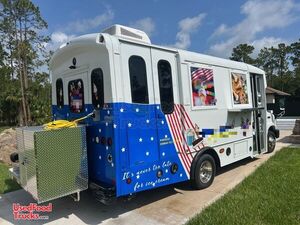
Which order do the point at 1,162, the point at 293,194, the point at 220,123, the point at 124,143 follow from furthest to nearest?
the point at 1,162 < the point at 220,123 < the point at 293,194 < the point at 124,143

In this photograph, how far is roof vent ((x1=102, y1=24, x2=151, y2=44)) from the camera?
486 centimetres

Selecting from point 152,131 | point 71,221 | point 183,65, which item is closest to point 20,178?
point 71,221

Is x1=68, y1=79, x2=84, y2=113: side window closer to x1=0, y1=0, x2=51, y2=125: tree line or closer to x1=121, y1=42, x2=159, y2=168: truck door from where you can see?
x1=121, y1=42, x2=159, y2=168: truck door

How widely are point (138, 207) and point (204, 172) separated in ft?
5.57

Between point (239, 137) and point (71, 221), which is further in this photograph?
point (239, 137)

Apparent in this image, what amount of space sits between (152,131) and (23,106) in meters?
25.0

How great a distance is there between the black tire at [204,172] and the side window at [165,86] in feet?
4.46

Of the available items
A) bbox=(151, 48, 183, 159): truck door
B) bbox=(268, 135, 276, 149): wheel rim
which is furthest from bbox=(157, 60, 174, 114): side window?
bbox=(268, 135, 276, 149): wheel rim

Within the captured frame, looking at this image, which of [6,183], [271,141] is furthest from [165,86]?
[271,141]

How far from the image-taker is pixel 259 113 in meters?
8.44

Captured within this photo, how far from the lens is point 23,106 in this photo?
89.6 feet

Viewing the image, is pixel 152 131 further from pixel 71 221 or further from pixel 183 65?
Answer: pixel 71 221

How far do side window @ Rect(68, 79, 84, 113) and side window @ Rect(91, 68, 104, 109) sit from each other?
1.56 ft

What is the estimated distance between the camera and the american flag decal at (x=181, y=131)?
548 centimetres
